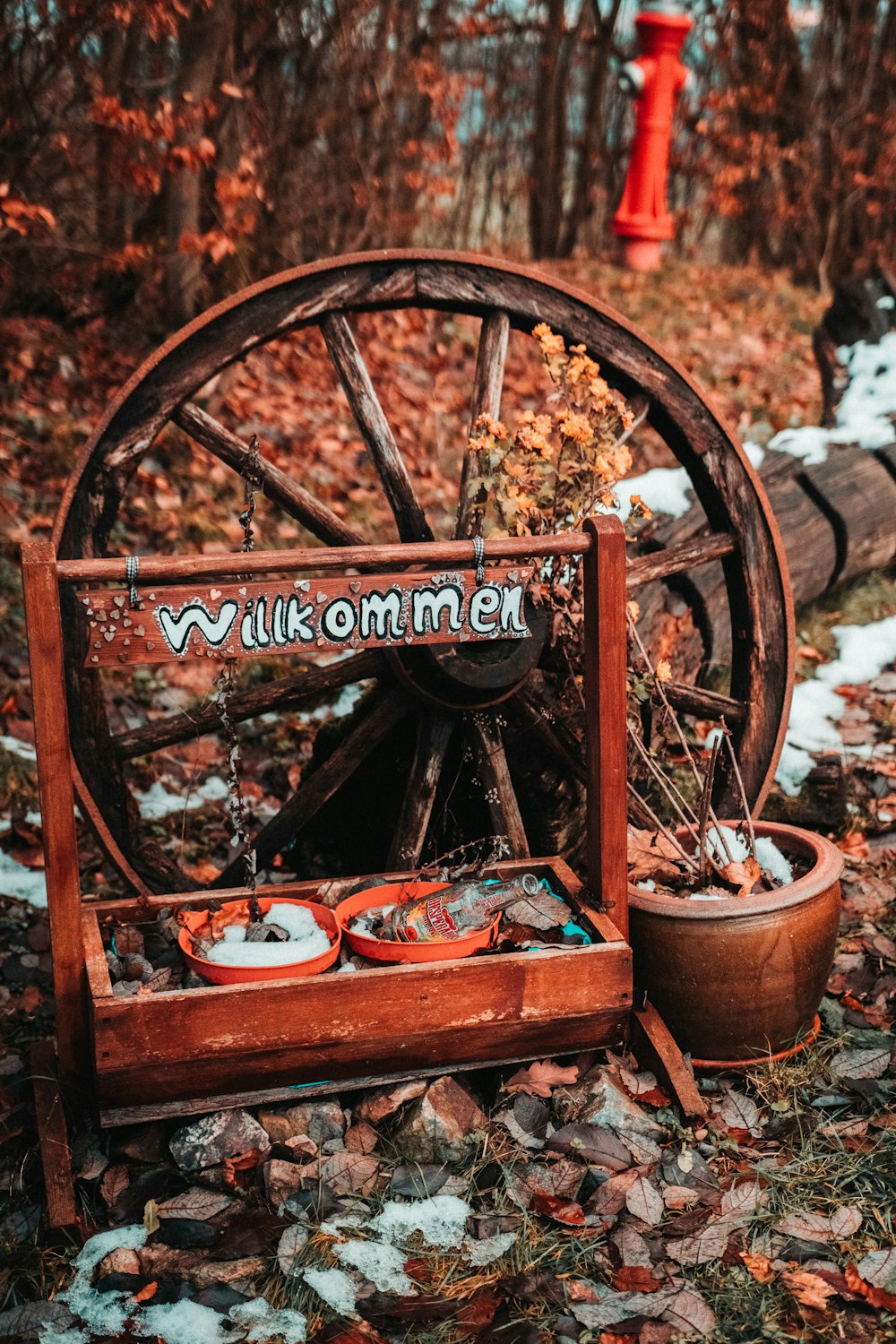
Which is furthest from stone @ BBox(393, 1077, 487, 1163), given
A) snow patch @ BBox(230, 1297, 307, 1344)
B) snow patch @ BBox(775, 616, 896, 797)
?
snow patch @ BBox(775, 616, 896, 797)

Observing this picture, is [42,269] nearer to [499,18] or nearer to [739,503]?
[739,503]

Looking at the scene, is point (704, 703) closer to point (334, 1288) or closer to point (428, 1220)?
point (428, 1220)

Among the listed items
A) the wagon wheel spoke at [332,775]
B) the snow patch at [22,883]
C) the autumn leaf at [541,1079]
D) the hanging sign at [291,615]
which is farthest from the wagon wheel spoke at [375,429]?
the snow patch at [22,883]

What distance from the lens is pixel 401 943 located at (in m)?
2.82

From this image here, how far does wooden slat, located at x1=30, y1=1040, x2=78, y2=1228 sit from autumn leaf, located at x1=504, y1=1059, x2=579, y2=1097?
0.95 meters

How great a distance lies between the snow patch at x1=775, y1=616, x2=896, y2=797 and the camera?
177 inches

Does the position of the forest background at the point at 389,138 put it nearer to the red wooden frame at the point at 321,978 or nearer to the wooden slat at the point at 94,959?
the red wooden frame at the point at 321,978

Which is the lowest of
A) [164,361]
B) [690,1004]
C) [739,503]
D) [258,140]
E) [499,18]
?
[690,1004]

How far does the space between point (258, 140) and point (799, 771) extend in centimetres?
481

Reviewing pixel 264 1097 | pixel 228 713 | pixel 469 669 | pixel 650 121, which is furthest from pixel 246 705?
pixel 650 121

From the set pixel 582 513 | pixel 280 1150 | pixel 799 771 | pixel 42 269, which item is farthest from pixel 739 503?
pixel 42 269

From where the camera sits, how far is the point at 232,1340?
229 cm

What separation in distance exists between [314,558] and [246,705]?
0.87 m

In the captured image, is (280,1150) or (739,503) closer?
(280,1150)
